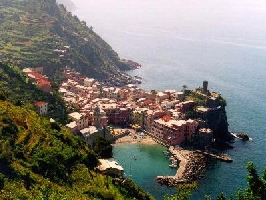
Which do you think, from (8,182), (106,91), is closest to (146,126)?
(106,91)

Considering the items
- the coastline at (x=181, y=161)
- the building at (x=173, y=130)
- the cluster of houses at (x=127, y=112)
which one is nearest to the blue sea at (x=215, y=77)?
the coastline at (x=181, y=161)

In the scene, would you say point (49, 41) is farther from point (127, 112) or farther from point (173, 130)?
point (173, 130)

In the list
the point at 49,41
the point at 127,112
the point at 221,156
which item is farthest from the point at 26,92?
the point at 49,41

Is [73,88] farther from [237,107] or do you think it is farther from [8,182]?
[8,182]

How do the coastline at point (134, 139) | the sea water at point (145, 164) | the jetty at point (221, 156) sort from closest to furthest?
1. the sea water at point (145, 164)
2. the jetty at point (221, 156)
3. the coastline at point (134, 139)

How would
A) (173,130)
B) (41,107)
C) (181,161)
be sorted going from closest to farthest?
(181,161) < (41,107) < (173,130)

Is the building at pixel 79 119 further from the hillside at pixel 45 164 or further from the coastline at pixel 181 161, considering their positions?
the hillside at pixel 45 164

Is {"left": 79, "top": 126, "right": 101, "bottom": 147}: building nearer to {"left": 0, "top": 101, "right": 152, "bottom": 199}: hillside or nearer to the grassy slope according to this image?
the grassy slope

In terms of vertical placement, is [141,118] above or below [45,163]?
below
